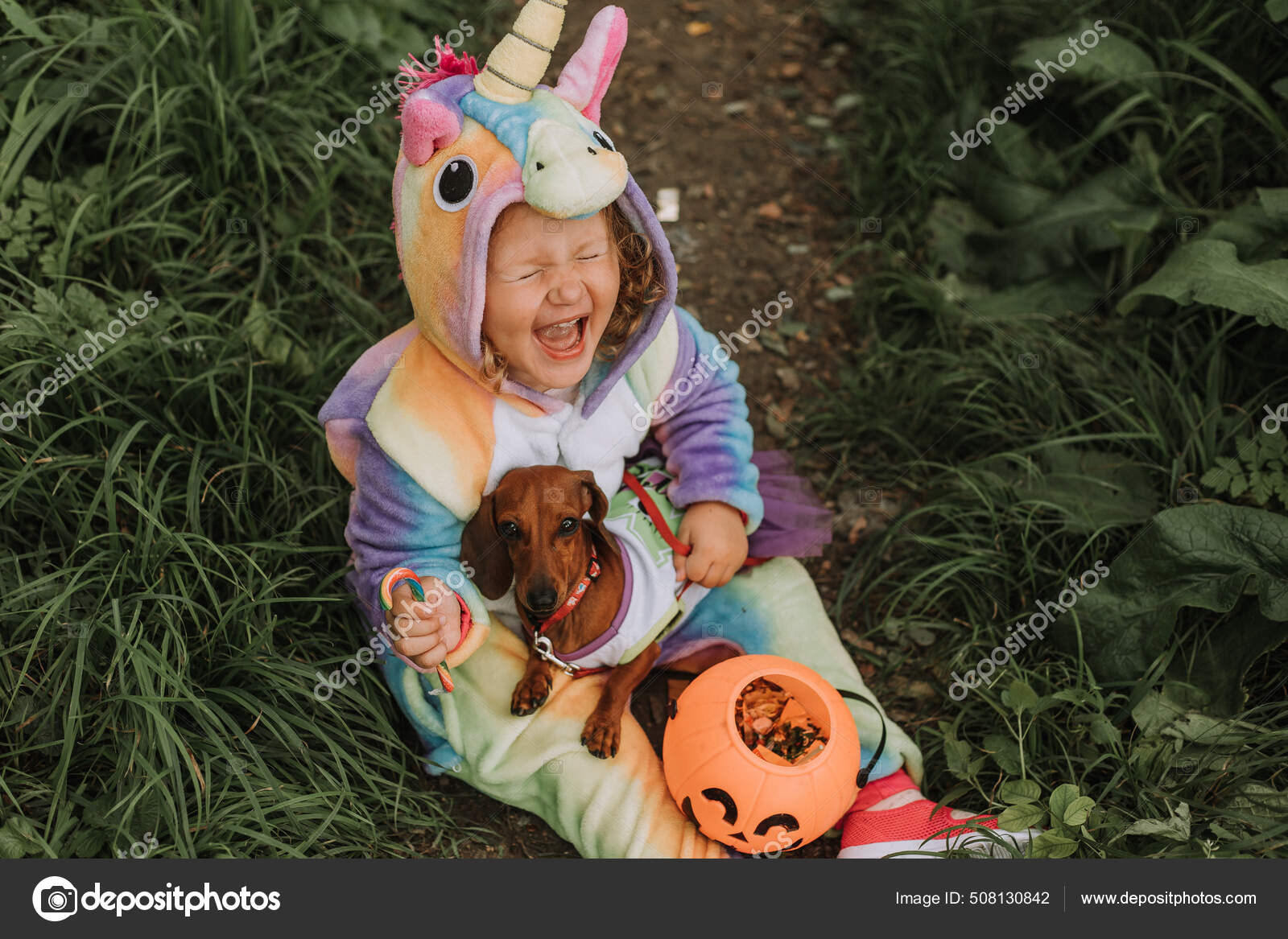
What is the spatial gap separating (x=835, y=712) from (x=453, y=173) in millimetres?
1487

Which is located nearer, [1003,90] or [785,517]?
[785,517]

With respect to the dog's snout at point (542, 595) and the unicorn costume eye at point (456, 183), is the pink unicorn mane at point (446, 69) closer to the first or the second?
the unicorn costume eye at point (456, 183)

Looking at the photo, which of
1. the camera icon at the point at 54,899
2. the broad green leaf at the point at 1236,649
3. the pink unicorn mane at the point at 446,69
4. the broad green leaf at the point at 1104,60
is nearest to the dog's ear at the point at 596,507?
the pink unicorn mane at the point at 446,69

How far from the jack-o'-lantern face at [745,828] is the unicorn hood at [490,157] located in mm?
1140

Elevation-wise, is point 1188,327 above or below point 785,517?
above

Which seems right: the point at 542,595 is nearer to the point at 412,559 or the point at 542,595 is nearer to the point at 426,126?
the point at 412,559

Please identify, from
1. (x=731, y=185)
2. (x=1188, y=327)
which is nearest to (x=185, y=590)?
(x=731, y=185)

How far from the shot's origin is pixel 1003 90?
4113 millimetres

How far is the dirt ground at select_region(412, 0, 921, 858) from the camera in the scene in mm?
3836

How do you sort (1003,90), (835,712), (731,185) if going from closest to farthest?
(835,712), (1003,90), (731,185)

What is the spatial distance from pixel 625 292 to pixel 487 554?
2.24 ft

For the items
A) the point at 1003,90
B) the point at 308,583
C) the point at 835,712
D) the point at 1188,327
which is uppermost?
the point at 1003,90

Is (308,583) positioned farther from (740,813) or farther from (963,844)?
(963,844)

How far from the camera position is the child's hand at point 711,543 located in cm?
271
